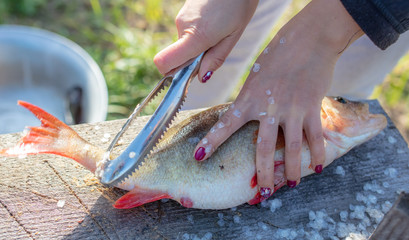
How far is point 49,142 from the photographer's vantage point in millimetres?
1521

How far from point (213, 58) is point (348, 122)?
68 centimetres

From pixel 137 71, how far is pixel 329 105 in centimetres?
232

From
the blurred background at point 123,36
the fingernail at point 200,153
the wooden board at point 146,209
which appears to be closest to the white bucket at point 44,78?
the blurred background at point 123,36

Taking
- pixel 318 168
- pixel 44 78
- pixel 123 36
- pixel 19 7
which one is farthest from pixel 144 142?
pixel 19 7

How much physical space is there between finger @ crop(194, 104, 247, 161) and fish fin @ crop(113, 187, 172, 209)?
204 mm

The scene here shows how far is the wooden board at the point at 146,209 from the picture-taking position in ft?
4.83

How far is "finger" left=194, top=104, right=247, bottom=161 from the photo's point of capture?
1520 mm

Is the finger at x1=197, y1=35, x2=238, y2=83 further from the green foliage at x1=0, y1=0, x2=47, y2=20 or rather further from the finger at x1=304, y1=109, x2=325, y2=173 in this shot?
the green foliage at x1=0, y1=0, x2=47, y2=20

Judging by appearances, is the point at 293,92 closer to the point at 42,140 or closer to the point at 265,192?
the point at 265,192

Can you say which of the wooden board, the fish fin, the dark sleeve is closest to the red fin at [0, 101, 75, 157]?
the wooden board

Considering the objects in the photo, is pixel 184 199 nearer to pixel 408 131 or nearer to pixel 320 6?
pixel 320 6

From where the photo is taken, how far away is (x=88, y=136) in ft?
5.97

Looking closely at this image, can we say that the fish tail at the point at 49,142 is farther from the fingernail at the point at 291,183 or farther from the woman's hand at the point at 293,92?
the fingernail at the point at 291,183

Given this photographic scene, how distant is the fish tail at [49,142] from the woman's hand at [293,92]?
469 millimetres
